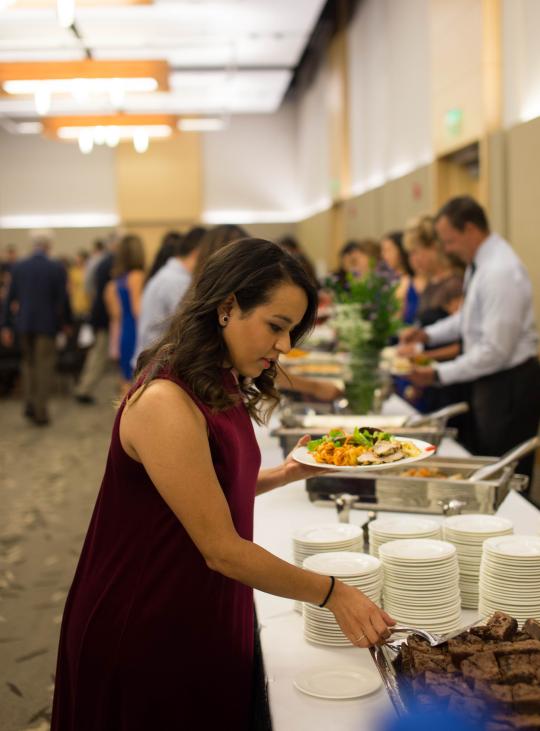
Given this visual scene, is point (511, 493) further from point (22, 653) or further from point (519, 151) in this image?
point (519, 151)

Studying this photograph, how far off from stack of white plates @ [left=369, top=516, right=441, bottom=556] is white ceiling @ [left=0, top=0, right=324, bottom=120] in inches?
244

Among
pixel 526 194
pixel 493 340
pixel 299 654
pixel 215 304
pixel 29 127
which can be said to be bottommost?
pixel 299 654

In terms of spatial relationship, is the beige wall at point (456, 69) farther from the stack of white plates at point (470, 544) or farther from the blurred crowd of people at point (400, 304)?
the stack of white plates at point (470, 544)

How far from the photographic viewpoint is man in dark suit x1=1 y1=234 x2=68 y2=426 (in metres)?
7.59

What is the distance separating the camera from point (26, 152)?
50.6ft

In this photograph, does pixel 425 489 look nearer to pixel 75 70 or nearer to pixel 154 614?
pixel 154 614

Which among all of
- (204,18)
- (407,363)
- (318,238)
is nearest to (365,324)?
(407,363)

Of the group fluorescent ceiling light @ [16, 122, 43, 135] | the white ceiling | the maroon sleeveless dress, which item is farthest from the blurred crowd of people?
fluorescent ceiling light @ [16, 122, 43, 135]

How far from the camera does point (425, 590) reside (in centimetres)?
148

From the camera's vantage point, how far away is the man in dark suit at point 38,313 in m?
7.59

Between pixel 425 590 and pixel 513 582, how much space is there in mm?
141

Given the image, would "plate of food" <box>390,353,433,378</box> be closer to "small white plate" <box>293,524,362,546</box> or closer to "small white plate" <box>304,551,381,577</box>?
"small white plate" <box>293,524,362,546</box>

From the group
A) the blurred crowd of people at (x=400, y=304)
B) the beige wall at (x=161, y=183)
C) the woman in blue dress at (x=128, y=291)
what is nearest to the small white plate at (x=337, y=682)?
the blurred crowd of people at (x=400, y=304)

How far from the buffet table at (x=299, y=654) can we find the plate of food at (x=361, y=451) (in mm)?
233
